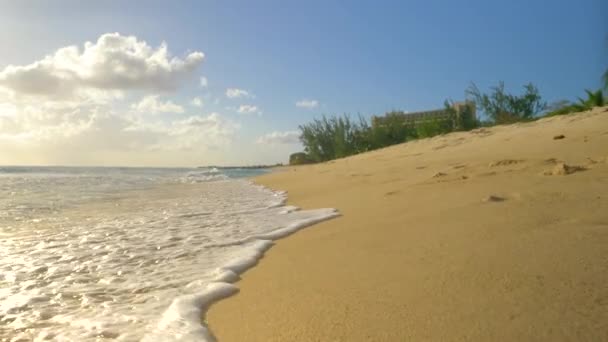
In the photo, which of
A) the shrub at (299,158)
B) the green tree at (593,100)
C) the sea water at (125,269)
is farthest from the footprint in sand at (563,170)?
the shrub at (299,158)

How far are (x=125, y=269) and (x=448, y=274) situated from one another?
1765 mm

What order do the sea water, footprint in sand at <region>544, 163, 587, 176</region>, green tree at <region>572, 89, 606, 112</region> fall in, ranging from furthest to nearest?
green tree at <region>572, 89, 606, 112</region> → footprint in sand at <region>544, 163, 587, 176</region> → the sea water

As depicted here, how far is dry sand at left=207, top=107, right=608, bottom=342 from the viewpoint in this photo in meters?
1.36

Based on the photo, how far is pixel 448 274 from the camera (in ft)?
5.86

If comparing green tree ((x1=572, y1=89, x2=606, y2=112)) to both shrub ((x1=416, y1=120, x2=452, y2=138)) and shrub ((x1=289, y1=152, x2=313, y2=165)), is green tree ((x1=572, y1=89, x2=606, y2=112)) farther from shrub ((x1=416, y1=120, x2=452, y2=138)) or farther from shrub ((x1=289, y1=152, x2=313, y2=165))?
shrub ((x1=289, y1=152, x2=313, y2=165))

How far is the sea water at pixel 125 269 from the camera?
5.57 ft

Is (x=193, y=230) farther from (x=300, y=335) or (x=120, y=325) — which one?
(x=300, y=335)

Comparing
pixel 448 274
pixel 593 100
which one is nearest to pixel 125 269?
pixel 448 274

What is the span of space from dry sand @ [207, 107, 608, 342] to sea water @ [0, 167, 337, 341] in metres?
0.18

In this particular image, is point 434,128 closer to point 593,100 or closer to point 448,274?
point 593,100

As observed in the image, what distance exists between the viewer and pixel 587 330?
1.20m

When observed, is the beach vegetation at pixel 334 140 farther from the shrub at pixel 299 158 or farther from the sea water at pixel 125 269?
the sea water at pixel 125 269

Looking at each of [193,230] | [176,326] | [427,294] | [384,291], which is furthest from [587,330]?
[193,230]

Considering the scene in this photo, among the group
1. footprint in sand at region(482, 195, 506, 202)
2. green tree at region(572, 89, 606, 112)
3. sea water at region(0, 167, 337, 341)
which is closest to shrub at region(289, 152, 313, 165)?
green tree at region(572, 89, 606, 112)
